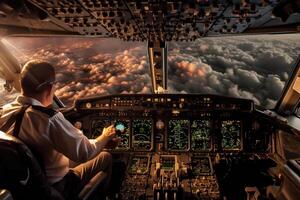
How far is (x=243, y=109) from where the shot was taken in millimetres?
3061

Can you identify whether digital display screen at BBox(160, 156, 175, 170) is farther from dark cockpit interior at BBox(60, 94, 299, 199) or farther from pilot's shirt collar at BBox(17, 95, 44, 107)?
pilot's shirt collar at BBox(17, 95, 44, 107)

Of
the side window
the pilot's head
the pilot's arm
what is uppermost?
the pilot's head

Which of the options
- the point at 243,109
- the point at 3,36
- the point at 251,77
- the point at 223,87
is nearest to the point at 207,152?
the point at 243,109

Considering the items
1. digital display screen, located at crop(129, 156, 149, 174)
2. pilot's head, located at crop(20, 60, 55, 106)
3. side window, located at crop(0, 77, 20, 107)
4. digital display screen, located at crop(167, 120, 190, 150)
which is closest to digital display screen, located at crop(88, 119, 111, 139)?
digital display screen, located at crop(129, 156, 149, 174)

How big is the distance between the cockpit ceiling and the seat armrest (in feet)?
3.76

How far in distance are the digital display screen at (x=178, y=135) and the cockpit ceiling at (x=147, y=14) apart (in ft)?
3.63

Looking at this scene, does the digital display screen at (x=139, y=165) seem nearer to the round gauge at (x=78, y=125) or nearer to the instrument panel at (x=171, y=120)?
the instrument panel at (x=171, y=120)

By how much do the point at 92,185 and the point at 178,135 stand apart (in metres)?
1.37

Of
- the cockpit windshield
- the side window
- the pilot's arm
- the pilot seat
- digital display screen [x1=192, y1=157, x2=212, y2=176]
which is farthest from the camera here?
the cockpit windshield

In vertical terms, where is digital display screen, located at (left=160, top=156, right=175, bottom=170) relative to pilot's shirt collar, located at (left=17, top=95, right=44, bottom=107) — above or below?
below

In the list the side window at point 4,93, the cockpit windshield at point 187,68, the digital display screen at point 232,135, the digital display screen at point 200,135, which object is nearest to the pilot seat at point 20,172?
the digital display screen at point 200,135

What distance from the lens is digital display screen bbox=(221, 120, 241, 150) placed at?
318 cm

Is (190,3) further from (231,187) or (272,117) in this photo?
(231,187)

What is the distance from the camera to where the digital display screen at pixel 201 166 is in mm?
2930
